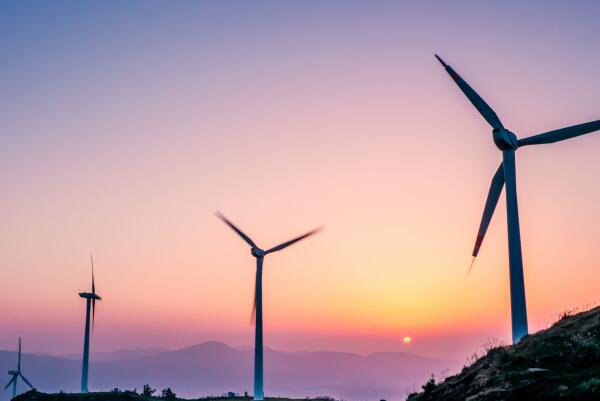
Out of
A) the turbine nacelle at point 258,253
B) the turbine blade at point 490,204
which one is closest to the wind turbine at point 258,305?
the turbine nacelle at point 258,253

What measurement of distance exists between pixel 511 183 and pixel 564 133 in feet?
23.7

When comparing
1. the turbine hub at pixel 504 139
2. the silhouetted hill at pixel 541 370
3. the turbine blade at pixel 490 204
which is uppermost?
the turbine hub at pixel 504 139

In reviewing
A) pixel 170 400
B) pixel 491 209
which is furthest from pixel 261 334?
pixel 491 209

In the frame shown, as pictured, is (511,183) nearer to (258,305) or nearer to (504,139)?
(504,139)

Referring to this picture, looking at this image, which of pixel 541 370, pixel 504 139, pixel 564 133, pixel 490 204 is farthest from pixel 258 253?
→ pixel 541 370

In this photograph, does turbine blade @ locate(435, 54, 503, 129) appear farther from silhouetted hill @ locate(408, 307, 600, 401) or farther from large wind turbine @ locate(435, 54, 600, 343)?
silhouetted hill @ locate(408, 307, 600, 401)

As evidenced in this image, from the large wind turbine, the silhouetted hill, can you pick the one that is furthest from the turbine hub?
the silhouetted hill

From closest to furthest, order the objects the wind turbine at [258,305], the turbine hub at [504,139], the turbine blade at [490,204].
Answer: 1. the turbine hub at [504,139]
2. the turbine blade at [490,204]
3. the wind turbine at [258,305]

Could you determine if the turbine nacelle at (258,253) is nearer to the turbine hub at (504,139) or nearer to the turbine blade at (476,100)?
the turbine blade at (476,100)

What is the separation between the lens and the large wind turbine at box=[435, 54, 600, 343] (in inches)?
1898

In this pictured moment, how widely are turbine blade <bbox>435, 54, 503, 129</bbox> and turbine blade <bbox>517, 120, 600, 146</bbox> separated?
8.62 ft

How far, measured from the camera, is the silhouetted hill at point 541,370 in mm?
32594

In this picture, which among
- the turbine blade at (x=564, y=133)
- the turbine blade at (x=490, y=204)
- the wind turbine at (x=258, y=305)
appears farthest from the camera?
the wind turbine at (x=258, y=305)

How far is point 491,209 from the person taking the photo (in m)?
56.0
